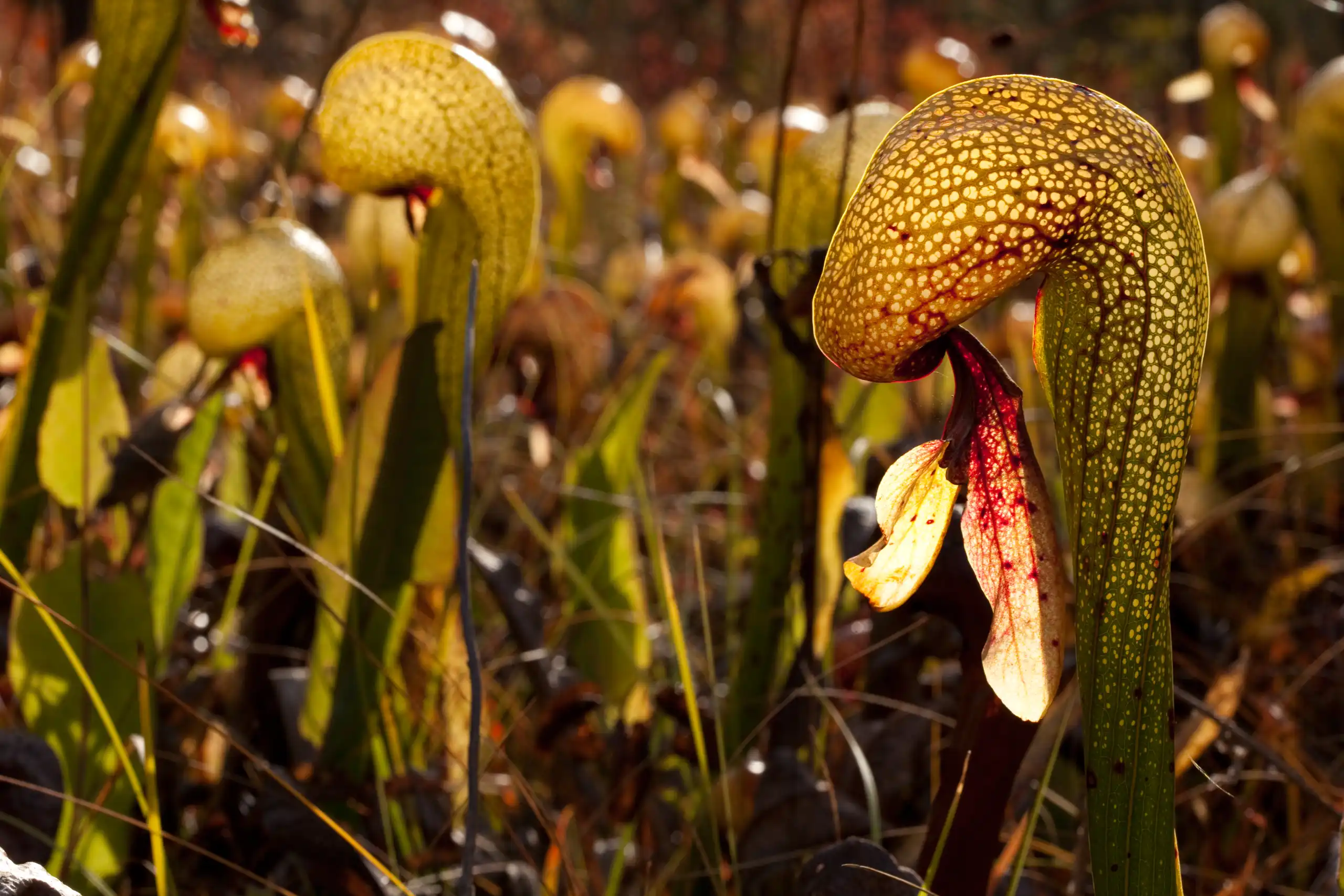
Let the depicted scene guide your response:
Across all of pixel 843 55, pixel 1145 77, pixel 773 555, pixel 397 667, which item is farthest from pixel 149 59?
pixel 1145 77

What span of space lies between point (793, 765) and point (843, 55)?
6.28m

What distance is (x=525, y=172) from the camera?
103cm

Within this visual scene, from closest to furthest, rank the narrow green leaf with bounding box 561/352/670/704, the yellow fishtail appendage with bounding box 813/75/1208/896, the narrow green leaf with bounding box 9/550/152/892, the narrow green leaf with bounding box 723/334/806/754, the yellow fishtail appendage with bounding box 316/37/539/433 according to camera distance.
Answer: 1. the yellow fishtail appendage with bounding box 813/75/1208/896
2. the yellow fishtail appendage with bounding box 316/37/539/433
3. the narrow green leaf with bounding box 9/550/152/892
4. the narrow green leaf with bounding box 723/334/806/754
5. the narrow green leaf with bounding box 561/352/670/704

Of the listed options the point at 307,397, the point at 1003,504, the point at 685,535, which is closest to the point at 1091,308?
the point at 1003,504

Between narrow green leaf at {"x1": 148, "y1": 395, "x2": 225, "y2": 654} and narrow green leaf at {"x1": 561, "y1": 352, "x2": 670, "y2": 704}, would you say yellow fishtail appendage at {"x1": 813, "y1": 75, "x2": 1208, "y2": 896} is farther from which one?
narrow green leaf at {"x1": 148, "y1": 395, "x2": 225, "y2": 654}

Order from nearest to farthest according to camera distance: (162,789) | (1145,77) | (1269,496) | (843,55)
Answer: (162,789) < (1269,496) < (843,55) < (1145,77)

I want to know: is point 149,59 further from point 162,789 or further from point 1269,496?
point 1269,496

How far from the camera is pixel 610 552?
149 centimetres

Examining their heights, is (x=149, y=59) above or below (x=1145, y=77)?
below

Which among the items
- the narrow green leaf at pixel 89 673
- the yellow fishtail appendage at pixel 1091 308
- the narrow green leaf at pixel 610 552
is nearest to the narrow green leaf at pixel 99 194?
the narrow green leaf at pixel 89 673

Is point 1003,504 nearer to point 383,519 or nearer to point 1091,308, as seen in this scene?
point 1091,308

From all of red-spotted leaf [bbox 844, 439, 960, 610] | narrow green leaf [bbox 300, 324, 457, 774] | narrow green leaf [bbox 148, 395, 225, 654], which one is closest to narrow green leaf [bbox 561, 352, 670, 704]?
narrow green leaf [bbox 300, 324, 457, 774]

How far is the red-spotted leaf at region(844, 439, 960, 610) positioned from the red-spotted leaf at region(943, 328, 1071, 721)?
0.04 feet

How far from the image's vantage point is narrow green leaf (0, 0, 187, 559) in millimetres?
1089
